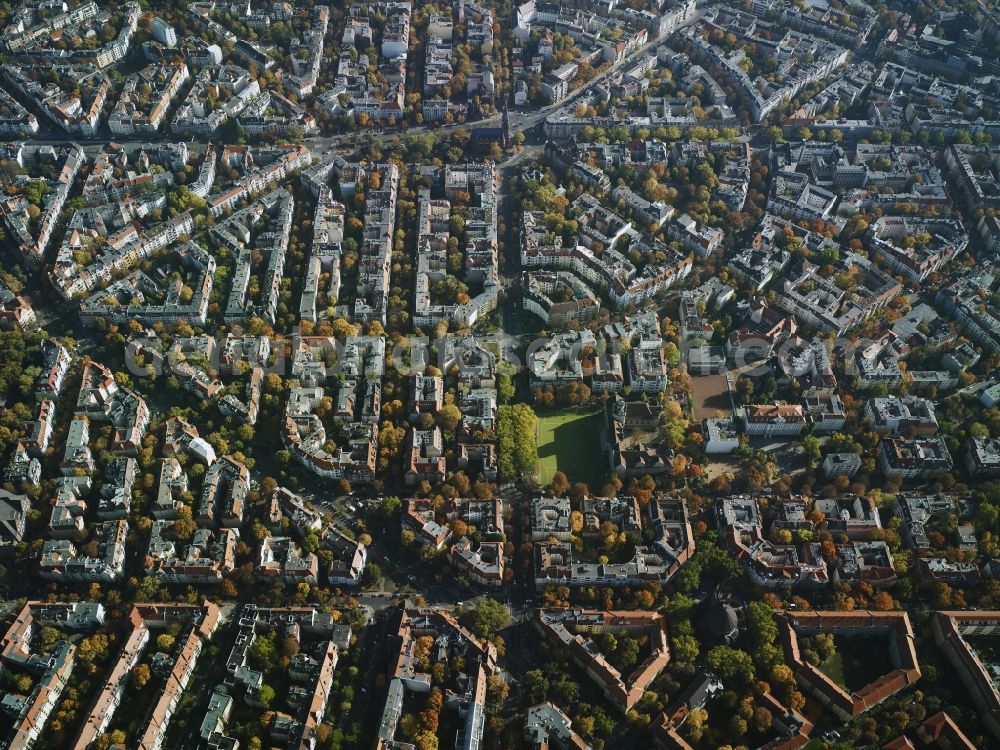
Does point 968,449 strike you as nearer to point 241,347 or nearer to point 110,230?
point 241,347

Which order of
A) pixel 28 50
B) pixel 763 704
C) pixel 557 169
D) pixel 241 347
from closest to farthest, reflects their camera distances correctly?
pixel 763 704, pixel 241 347, pixel 557 169, pixel 28 50

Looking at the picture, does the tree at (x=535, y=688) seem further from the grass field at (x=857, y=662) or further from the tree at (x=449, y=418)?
the tree at (x=449, y=418)

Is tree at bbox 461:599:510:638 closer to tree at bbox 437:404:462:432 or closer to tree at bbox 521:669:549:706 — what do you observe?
tree at bbox 521:669:549:706

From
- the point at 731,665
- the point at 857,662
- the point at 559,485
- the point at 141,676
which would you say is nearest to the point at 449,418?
the point at 559,485

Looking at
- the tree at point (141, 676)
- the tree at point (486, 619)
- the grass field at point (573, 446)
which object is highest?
the grass field at point (573, 446)

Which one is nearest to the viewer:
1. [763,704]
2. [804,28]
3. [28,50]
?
[763,704]

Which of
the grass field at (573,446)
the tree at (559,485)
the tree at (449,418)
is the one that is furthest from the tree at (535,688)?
the tree at (449,418)

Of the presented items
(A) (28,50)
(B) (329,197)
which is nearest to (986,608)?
(B) (329,197)
